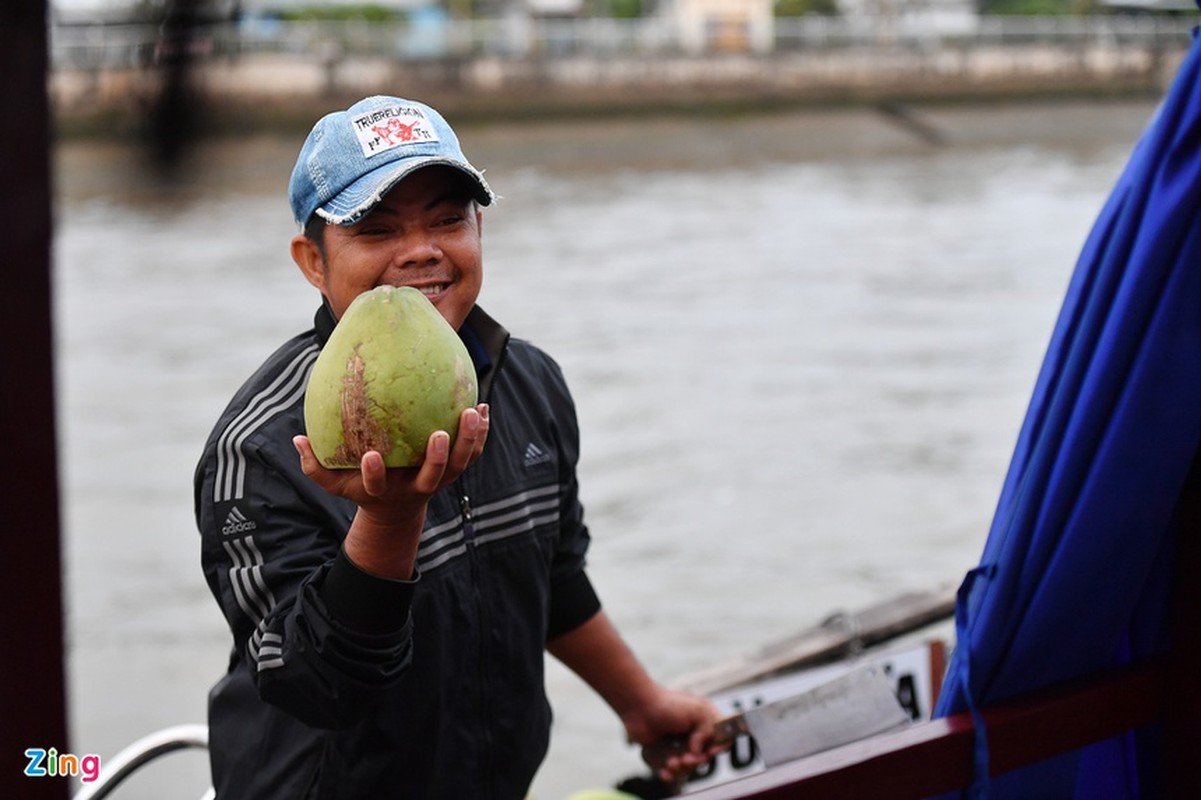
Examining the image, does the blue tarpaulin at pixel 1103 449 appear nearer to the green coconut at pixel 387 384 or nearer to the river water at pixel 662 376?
the green coconut at pixel 387 384

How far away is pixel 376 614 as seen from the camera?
49.8 inches

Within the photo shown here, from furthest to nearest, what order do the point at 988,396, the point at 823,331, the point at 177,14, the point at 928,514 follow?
the point at 823,331 < the point at 988,396 < the point at 928,514 < the point at 177,14

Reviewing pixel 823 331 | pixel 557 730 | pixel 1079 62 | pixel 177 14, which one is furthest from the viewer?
pixel 1079 62

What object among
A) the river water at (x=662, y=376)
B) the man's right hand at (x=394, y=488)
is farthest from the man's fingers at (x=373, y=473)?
the river water at (x=662, y=376)

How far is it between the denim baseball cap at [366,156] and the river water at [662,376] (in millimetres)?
136

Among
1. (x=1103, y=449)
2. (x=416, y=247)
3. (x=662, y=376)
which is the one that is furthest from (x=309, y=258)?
(x=662, y=376)

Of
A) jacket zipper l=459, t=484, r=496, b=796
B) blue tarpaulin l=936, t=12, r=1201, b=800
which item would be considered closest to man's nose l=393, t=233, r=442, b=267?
jacket zipper l=459, t=484, r=496, b=796

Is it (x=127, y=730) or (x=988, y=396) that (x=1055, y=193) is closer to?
(x=988, y=396)

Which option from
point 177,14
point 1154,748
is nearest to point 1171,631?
point 1154,748

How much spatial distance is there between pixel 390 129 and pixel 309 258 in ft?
0.53

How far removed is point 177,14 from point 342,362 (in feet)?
2.16

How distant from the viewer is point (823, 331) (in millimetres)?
11859

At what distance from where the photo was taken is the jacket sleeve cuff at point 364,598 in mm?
1256

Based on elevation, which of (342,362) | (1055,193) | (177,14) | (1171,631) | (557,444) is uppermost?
(177,14)
